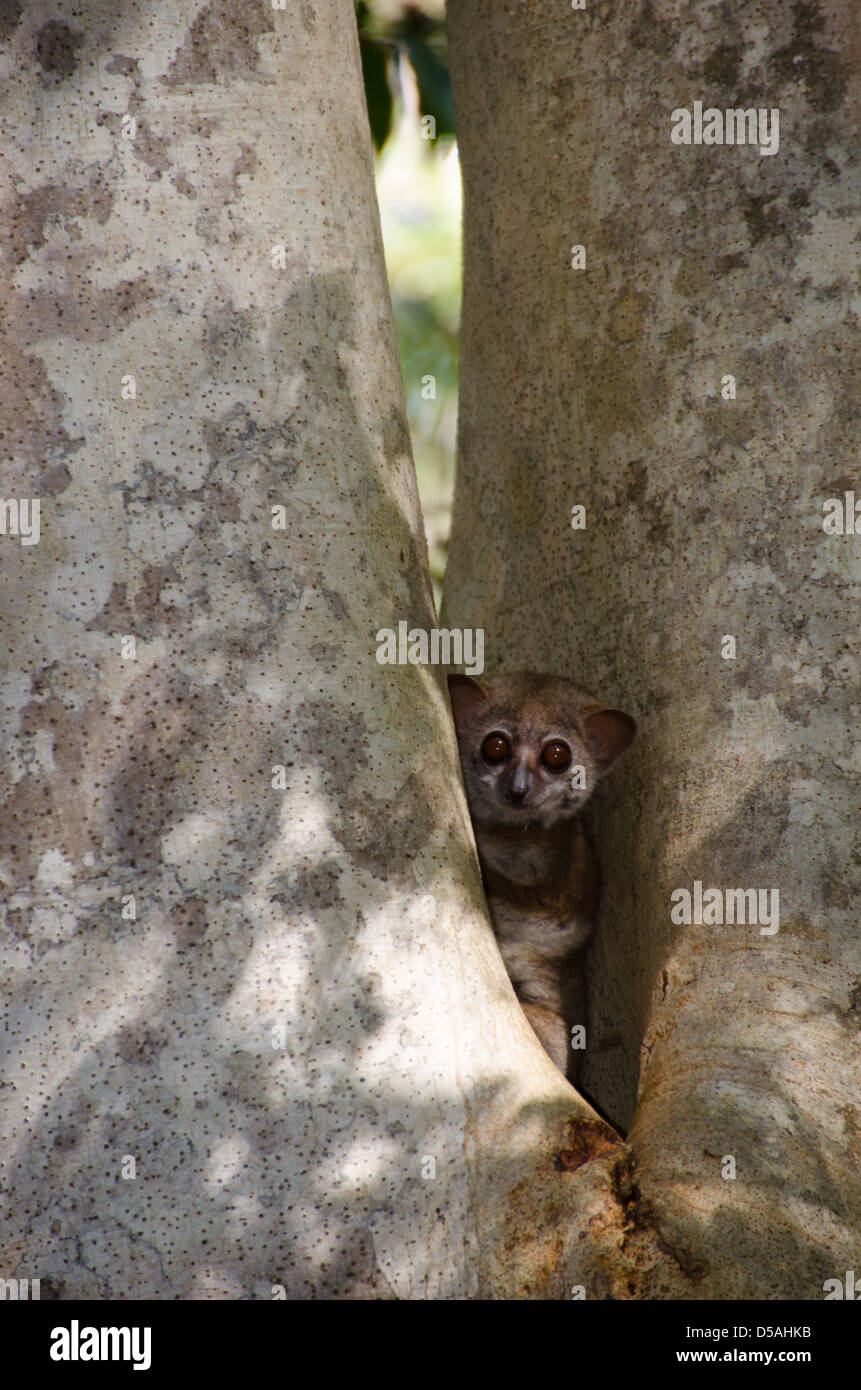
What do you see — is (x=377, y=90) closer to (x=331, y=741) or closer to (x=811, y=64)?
(x=811, y=64)

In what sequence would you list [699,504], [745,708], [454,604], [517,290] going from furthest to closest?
[454,604], [517,290], [699,504], [745,708]

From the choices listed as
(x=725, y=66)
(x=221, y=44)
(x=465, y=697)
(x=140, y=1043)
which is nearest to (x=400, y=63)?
(x=725, y=66)

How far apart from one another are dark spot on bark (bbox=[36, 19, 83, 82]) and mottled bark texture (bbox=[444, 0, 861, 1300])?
173cm

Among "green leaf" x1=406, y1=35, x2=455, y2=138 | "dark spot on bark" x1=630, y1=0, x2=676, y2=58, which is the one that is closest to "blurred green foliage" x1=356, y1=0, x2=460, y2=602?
"green leaf" x1=406, y1=35, x2=455, y2=138

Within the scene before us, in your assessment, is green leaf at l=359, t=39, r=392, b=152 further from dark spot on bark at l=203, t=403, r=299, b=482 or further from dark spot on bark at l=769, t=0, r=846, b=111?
dark spot on bark at l=203, t=403, r=299, b=482

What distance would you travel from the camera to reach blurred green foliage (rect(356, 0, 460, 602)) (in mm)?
6270

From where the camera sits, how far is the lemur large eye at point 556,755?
16.5 feet

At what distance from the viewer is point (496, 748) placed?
5371 mm

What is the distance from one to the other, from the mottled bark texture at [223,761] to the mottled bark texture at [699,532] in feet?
1.30

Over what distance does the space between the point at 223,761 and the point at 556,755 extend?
8.87 ft
